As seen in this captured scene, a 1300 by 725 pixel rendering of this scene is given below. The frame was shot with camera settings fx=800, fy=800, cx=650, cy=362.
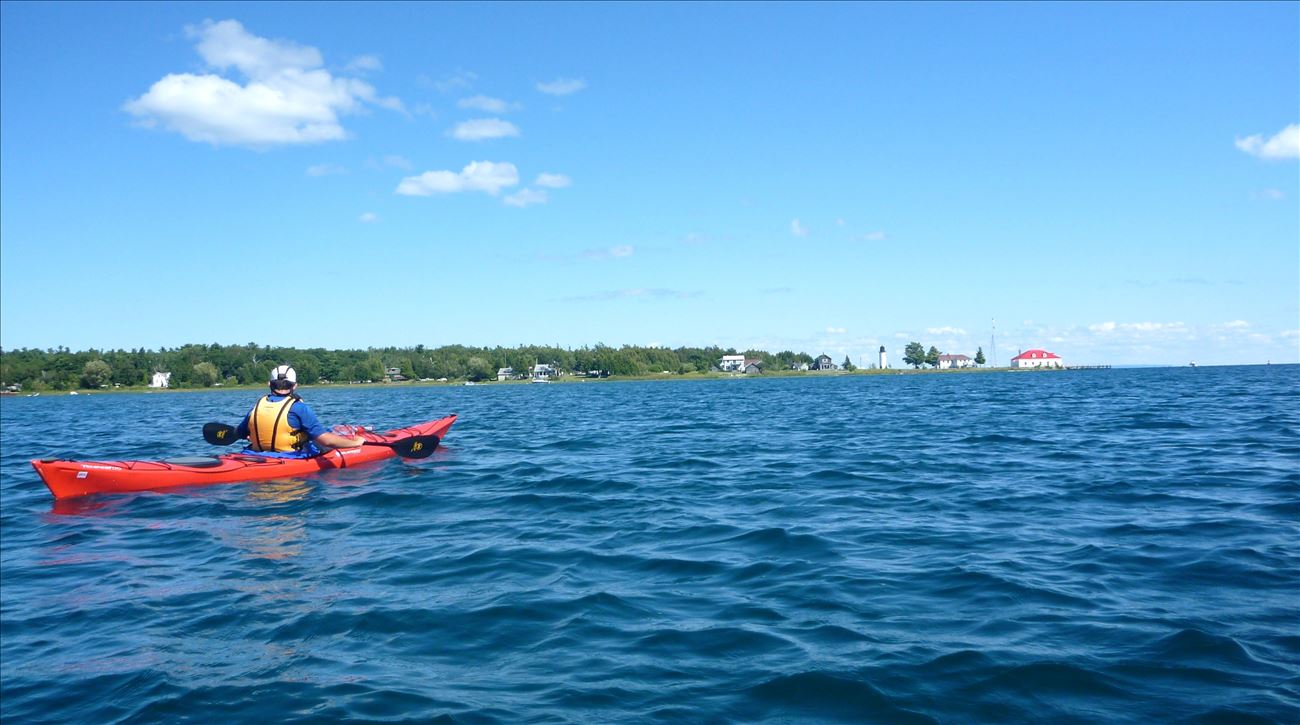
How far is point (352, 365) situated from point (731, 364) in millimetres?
79020

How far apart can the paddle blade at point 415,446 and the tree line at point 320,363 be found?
6780 cm

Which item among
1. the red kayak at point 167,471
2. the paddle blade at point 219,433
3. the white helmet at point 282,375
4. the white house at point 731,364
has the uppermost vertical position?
the white house at point 731,364

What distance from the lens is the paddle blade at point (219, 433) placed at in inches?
623

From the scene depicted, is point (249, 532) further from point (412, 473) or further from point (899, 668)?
point (899, 668)

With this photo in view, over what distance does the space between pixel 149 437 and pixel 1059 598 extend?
1118 inches

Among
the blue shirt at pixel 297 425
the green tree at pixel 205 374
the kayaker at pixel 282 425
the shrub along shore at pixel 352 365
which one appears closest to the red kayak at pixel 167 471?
the blue shirt at pixel 297 425

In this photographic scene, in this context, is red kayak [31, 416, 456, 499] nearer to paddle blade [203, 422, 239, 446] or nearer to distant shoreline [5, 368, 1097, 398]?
paddle blade [203, 422, 239, 446]

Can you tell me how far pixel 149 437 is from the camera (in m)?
26.7

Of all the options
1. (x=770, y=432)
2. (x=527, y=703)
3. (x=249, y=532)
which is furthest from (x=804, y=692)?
(x=770, y=432)

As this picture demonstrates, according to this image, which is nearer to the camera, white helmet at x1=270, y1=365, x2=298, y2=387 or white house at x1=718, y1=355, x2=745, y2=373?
white helmet at x1=270, y1=365, x2=298, y2=387

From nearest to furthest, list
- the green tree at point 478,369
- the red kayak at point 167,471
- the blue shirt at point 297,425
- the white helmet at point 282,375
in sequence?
the red kayak at point 167,471 → the white helmet at point 282,375 → the blue shirt at point 297,425 → the green tree at point 478,369

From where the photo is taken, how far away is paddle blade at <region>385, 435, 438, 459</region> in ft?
59.0

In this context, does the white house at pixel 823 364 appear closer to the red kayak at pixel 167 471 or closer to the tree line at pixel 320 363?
the tree line at pixel 320 363

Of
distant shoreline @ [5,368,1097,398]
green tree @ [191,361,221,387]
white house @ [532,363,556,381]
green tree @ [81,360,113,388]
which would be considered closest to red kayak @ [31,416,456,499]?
distant shoreline @ [5,368,1097,398]
